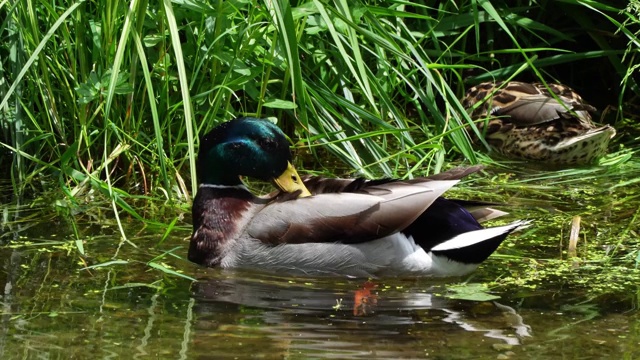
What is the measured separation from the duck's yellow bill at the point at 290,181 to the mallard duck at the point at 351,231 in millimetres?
80

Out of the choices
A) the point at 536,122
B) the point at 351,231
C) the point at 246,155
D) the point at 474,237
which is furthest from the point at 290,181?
the point at 536,122

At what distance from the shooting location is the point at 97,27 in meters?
5.53

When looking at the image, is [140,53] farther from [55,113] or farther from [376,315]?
[376,315]

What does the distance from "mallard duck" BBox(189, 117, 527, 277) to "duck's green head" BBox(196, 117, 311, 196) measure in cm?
12

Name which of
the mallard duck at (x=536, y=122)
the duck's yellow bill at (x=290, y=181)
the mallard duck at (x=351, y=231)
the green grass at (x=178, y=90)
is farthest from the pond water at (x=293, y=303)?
the mallard duck at (x=536, y=122)

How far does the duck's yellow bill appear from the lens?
5.20 m

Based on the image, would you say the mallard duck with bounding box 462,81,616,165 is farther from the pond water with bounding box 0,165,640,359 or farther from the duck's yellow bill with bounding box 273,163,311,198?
the duck's yellow bill with bounding box 273,163,311,198

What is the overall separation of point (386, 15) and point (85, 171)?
1.55 meters

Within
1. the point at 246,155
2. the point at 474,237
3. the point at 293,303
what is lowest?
the point at 293,303

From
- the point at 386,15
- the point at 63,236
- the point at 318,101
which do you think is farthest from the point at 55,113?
the point at 386,15

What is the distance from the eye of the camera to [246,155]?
5.20 m

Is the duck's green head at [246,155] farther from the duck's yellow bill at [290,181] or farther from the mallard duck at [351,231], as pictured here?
the mallard duck at [351,231]

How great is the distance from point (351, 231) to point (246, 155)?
0.62 metres

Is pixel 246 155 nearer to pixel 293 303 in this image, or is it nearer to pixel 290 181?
pixel 290 181
